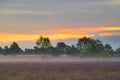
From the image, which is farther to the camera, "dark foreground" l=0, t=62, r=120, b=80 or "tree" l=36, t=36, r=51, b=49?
"tree" l=36, t=36, r=51, b=49

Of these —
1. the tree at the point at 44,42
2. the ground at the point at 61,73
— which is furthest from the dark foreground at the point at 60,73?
the tree at the point at 44,42

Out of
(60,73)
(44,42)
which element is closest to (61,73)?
(60,73)

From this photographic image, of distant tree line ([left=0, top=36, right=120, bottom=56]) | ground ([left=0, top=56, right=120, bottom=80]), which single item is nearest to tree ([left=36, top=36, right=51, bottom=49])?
distant tree line ([left=0, top=36, right=120, bottom=56])

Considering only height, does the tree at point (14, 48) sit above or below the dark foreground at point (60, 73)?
above

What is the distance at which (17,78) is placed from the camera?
2884 cm

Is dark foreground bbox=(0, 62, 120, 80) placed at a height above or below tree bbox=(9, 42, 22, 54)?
below

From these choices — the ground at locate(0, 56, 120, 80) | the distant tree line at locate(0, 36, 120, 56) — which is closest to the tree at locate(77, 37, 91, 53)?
the distant tree line at locate(0, 36, 120, 56)

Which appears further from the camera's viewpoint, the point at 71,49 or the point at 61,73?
the point at 71,49

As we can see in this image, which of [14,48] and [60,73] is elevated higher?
[14,48]

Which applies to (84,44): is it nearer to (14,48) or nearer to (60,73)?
(14,48)

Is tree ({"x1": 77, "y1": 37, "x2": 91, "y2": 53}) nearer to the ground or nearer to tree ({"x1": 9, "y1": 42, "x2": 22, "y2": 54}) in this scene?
tree ({"x1": 9, "y1": 42, "x2": 22, "y2": 54})

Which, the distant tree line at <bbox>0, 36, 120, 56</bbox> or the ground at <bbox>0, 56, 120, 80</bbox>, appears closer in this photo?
the ground at <bbox>0, 56, 120, 80</bbox>

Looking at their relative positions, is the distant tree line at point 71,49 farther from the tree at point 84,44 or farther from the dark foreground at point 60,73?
the dark foreground at point 60,73

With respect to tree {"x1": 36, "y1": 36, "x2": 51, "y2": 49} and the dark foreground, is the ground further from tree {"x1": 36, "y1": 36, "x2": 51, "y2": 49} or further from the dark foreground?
tree {"x1": 36, "y1": 36, "x2": 51, "y2": 49}
